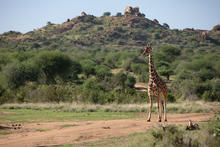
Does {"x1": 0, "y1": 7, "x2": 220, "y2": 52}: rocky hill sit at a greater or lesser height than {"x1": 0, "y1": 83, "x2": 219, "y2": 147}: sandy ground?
greater

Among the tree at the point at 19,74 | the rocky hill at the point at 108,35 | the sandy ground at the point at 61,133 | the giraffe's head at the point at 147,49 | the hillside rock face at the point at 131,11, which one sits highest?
the hillside rock face at the point at 131,11

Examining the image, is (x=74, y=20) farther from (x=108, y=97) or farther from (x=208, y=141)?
(x=208, y=141)

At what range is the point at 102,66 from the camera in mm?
46719

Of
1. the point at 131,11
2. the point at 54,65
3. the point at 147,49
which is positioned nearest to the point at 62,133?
the point at 147,49

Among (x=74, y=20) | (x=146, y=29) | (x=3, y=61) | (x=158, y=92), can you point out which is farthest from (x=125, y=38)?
(x=158, y=92)

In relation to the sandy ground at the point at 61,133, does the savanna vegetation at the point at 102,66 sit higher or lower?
higher

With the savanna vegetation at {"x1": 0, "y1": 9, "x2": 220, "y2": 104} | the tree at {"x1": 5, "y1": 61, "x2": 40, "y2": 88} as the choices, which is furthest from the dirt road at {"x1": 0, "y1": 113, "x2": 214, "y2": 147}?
the tree at {"x1": 5, "y1": 61, "x2": 40, "y2": 88}

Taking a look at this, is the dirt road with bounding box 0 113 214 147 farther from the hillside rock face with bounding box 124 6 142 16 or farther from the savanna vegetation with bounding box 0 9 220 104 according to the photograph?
the hillside rock face with bounding box 124 6 142 16

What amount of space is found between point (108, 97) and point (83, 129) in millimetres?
11403

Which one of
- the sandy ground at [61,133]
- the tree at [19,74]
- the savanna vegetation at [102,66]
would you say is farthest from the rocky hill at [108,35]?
the sandy ground at [61,133]

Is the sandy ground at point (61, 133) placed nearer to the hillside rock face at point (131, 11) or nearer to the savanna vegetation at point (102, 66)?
the savanna vegetation at point (102, 66)

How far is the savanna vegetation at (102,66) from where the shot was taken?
2231cm

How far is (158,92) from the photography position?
1178 centimetres

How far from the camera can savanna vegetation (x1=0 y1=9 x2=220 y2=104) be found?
22.3 metres
